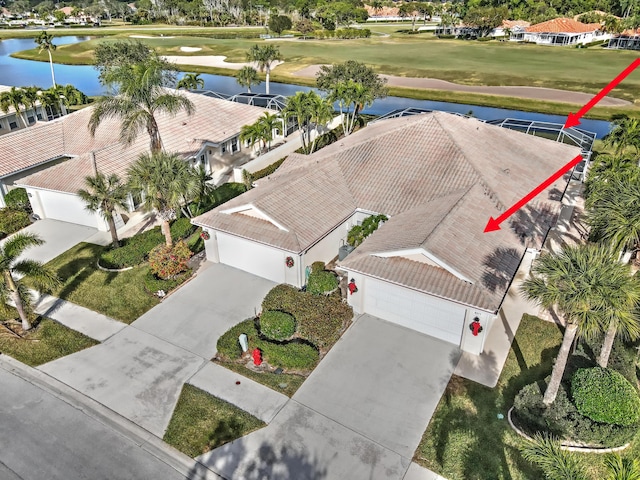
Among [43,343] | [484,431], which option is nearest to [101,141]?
[43,343]

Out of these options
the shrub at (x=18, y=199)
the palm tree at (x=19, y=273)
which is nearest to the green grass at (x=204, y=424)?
the palm tree at (x=19, y=273)

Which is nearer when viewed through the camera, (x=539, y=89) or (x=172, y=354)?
(x=172, y=354)

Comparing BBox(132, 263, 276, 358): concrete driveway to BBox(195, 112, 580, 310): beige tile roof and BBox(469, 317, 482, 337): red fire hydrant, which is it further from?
BBox(469, 317, 482, 337): red fire hydrant

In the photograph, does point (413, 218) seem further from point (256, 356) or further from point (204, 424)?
point (204, 424)

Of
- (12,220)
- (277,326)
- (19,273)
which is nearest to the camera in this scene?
(19,273)

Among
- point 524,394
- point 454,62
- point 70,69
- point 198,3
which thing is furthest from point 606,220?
point 198,3

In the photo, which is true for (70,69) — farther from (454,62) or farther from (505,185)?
(505,185)
